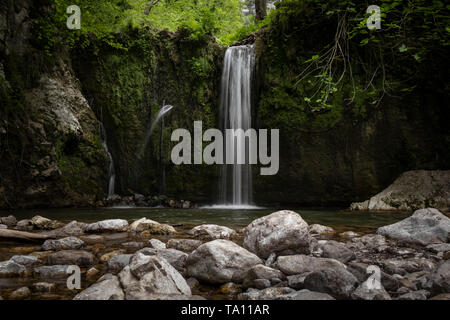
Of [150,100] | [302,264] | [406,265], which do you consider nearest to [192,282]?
[302,264]

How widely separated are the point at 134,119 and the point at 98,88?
186cm

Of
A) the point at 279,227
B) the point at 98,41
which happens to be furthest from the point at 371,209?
the point at 98,41

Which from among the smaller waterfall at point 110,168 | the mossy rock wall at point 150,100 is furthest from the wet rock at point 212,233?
the smaller waterfall at point 110,168

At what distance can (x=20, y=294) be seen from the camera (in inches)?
85.2

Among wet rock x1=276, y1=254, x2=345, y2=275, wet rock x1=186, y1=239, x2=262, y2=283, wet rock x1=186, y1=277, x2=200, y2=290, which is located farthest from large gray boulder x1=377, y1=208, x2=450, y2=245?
wet rock x1=186, y1=277, x2=200, y2=290

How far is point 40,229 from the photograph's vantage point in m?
5.00

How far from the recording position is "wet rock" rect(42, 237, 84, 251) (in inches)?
138

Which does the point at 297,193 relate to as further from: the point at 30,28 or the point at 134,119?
the point at 30,28

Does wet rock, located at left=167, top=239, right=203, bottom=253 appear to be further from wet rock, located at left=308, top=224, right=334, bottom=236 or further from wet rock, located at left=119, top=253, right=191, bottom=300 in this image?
wet rock, located at left=308, top=224, right=334, bottom=236

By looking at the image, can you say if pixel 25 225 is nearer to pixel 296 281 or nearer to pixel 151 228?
pixel 151 228

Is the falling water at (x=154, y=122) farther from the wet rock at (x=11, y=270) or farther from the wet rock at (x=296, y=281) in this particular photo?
the wet rock at (x=296, y=281)

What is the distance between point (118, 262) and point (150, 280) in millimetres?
946

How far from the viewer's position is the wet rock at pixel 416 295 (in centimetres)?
194

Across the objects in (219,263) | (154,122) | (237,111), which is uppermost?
(237,111)
